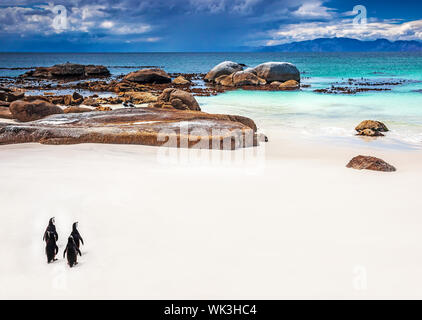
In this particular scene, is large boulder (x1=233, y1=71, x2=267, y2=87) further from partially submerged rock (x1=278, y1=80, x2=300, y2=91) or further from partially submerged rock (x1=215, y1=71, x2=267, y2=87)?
partially submerged rock (x1=278, y1=80, x2=300, y2=91)

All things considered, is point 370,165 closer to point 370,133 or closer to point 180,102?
point 370,133

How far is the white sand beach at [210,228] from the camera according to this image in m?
3.51

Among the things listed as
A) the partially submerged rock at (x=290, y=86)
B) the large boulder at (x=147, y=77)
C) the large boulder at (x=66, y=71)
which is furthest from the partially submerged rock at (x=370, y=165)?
the large boulder at (x=66, y=71)

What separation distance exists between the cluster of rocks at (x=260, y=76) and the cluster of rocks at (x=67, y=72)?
17.3 meters

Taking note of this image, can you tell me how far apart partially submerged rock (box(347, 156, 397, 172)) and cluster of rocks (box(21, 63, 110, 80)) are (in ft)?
142

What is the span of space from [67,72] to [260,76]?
24.6 meters

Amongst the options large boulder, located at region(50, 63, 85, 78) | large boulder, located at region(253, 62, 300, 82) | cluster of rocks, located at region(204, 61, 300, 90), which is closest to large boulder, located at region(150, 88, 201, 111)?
cluster of rocks, located at region(204, 61, 300, 90)

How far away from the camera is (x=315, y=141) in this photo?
11.1 metres

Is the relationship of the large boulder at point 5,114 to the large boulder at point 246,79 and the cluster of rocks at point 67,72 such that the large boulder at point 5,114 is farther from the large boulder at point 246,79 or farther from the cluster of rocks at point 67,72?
the cluster of rocks at point 67,72

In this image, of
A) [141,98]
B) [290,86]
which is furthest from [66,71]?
[141,98]

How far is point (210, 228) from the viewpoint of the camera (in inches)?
181

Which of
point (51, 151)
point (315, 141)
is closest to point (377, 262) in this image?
point (51, 151)
